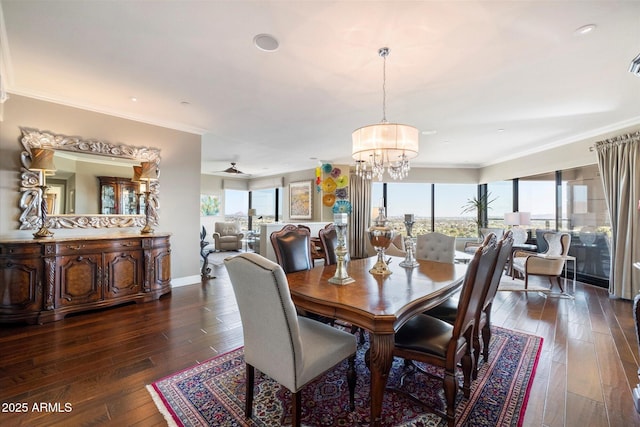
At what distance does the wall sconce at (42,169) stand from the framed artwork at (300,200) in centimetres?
537

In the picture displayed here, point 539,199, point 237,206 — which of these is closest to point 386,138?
point 539,199

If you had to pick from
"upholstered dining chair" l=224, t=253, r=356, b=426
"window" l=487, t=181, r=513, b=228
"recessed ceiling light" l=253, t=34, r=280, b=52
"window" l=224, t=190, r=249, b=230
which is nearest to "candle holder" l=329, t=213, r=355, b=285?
"upholstered dining chair" l=224, t=253, r=356, b=426

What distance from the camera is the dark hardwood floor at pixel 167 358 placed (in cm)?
167

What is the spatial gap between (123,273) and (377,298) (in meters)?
3.39

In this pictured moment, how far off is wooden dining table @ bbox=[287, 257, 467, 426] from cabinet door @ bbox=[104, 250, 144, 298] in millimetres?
2598

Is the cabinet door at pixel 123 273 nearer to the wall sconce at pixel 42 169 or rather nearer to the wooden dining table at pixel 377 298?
the wall sconce at pixel 42 169

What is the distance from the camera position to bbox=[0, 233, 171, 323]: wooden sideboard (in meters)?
2.80

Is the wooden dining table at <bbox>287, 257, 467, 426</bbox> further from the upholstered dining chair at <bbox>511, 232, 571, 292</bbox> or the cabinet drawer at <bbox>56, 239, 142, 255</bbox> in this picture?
the cabinet drawer at <bbox>56, 239, 142, 255</bbox>

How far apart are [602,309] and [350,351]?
3.89 metres

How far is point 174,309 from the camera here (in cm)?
339

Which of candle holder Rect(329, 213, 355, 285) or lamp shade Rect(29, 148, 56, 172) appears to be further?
lamp shade Rect(29, 148, 56, 172)

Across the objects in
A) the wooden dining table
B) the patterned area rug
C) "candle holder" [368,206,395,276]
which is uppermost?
"candle holder" [368,206,395,276]

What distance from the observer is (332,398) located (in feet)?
5.98

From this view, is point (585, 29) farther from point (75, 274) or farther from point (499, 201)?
point (499, 201)
